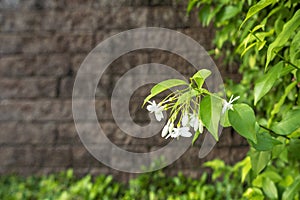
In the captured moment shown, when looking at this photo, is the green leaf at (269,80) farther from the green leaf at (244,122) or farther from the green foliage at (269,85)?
the green leaf at (244,122)

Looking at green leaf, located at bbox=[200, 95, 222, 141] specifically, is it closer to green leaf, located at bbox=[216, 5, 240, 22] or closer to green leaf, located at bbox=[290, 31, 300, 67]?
green leaf, located at bbox=[290, 31, 300, 67]

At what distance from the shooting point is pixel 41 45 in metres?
2.34

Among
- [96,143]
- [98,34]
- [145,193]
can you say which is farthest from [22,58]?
[145,193]

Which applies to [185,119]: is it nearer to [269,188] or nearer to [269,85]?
[269,85]

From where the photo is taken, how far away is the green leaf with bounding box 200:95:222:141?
560 millimetres

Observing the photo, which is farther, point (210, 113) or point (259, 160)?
point (259, 160)

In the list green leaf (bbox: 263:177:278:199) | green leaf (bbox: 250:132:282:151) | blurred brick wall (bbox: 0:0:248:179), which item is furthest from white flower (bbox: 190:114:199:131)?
blurred brick wall (bbox: 0:0:248:179)

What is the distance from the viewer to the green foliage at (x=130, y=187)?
2.08 meters

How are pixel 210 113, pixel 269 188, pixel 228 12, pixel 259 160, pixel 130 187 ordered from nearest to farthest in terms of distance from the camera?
pixel 210 113 < pixel 259 160 < pixel 269 188 < pixel 228 12 < pixel 130 187

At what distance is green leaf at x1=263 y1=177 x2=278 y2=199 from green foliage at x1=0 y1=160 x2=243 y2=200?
684 millimetres

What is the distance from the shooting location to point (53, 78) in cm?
235

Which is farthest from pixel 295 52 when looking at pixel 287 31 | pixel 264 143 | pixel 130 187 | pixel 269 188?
pixel 130 187

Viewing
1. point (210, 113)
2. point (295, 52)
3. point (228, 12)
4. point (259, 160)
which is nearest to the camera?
point (210, 113)

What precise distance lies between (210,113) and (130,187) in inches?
69.1
